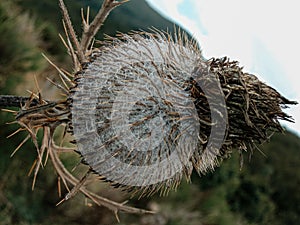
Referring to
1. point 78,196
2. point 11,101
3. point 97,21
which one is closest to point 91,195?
point 11,101

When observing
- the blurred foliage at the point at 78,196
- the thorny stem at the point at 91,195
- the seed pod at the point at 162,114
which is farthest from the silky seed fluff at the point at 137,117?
the blurred foliage at the point at 78,196

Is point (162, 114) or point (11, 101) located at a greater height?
point (162, 114)

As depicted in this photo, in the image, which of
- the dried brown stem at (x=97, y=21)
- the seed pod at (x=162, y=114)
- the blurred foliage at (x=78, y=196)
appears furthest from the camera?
the blurred foliage at (x=78, y=196)

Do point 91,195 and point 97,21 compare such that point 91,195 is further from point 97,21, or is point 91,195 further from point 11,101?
point 97,21

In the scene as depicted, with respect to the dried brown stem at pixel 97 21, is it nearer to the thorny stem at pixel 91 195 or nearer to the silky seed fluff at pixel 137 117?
the silky seed fluff at pixel 137 117

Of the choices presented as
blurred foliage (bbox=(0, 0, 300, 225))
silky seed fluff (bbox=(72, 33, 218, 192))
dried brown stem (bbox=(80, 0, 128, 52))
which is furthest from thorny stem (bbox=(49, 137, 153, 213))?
blurred foliage (bbox=(0, 0, 300, 225))
